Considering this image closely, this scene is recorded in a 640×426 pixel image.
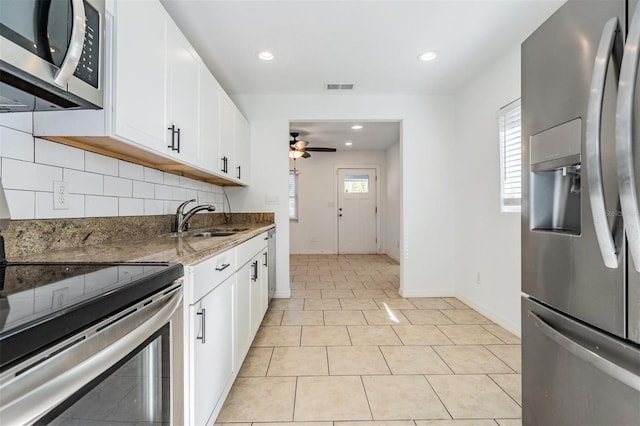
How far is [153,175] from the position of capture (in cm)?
213

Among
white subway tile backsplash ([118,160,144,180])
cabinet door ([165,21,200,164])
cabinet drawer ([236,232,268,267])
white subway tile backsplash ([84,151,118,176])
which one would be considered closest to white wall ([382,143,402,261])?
cabinet drawer ([236,232,268,267])

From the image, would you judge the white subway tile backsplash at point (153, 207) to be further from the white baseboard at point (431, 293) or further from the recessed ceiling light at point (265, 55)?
the white baseboard at point (431, 293)

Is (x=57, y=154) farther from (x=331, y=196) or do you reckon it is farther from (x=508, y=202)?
(x=331, y=196)

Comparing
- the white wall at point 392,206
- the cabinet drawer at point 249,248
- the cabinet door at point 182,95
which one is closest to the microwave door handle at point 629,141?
the cabinet drawer at point 249,248

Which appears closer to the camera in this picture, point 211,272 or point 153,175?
point 211,272

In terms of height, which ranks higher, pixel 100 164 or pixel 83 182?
pixel 100 164

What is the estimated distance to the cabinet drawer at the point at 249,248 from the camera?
1.91 metres

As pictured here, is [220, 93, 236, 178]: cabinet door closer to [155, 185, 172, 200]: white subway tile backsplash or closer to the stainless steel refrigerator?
[155, 185, 172, 200]: white subway tile backsplash

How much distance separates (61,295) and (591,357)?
1354 mm

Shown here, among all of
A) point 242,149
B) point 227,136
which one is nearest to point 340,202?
point 242,149

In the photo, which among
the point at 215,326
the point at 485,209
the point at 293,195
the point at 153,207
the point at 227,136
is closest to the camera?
the point at 215,326

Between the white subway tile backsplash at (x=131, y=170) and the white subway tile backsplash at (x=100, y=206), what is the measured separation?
0.59 ft

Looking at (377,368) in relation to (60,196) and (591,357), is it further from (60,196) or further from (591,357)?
(60,196)

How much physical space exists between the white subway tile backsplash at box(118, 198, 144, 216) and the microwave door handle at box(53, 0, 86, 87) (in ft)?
3.07
